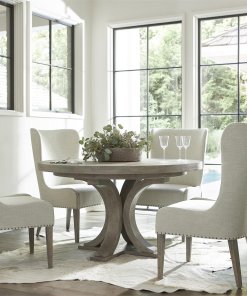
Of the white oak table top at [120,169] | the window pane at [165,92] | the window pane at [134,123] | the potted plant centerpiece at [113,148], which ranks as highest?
the window pane at [165,92]

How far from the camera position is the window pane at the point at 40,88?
5.59m

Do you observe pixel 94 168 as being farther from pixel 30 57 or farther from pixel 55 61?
pixel 55 61

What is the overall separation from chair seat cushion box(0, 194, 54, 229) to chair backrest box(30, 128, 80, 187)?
975mm

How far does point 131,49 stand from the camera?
253 inches

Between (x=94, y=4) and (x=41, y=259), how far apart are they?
3.65 metres

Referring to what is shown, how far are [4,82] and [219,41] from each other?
2398 millimetres

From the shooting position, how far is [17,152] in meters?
5.18

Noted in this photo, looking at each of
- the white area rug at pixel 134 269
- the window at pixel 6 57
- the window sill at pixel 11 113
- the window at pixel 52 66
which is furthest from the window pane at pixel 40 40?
the white area rug at pixel 134 269

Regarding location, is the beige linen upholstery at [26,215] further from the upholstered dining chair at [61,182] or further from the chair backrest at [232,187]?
the chair backrest at [232,187]

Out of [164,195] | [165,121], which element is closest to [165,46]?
[165,121]

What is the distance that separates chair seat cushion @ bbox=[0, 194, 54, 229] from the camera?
3.45 meters

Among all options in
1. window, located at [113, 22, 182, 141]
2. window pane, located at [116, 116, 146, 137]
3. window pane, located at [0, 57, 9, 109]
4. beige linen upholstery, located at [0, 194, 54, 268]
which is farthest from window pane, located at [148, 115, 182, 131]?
beige linen upholstery, located at [0, 194, 54, 268]

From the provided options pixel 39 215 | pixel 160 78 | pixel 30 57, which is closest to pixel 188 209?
pixel 39 215

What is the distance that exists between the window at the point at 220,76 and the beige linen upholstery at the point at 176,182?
3.34ft
